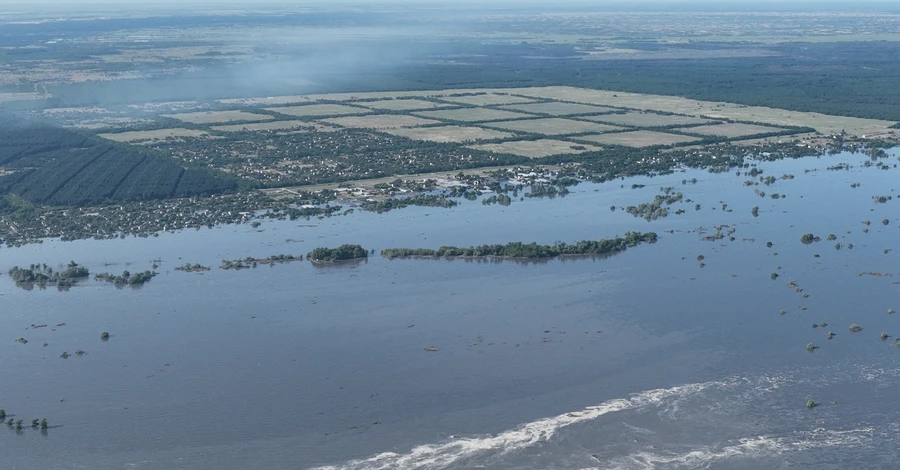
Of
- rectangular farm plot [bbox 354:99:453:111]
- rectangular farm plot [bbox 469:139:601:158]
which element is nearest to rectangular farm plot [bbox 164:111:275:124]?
rectangular farm plot [bbox 354:99:453:111]

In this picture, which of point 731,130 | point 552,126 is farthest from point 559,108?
point 731,130

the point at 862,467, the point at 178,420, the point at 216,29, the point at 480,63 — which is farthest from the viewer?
the point at 216,29

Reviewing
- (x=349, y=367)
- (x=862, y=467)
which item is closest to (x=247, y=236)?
(x=349, y=367)

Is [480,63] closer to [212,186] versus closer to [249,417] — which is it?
[212,186]

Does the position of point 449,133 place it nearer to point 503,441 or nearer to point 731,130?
point 731,130

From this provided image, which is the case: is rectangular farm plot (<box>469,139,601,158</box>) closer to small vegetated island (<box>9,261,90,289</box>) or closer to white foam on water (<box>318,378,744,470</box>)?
small vegetated island (<box>9,261,90,289</box>)
